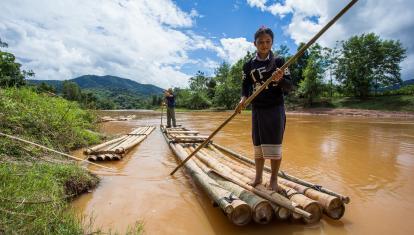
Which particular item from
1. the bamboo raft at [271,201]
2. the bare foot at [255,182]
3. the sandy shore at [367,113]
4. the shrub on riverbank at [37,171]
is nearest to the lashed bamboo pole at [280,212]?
the bamboo raft at [271,201]

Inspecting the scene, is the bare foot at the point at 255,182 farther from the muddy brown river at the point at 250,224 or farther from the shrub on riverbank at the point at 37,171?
the shrub on riverbank at the point at 37,171

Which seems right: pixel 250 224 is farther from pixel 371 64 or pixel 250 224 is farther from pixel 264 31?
pixel 371 64

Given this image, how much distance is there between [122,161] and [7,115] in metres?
2.10

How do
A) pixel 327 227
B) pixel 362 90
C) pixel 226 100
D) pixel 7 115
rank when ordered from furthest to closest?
pixel 226 100, pixel 362 90, pixel 7 115, pixel 327 227

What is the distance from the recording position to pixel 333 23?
2504 millimetres

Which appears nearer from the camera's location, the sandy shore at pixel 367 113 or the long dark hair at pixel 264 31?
the long dark hair at pixel 264 31

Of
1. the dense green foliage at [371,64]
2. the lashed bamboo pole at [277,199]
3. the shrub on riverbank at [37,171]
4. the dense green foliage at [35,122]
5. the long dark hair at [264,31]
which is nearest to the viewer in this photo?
the shrub on riverbank at [37,171]

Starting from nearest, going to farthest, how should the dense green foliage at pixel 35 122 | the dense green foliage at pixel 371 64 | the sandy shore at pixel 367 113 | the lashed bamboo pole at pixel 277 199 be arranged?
the lashed bamboo pole at pixel 277 199
the dense green foliage at pixel 35 122
the sandy shore at pixel 367 113
the dense green foliage at pixel 371 64

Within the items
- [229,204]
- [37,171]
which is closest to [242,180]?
[229,204]

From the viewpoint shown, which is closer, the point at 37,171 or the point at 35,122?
the point at 37,171

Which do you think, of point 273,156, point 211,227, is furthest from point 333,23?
point 211,227

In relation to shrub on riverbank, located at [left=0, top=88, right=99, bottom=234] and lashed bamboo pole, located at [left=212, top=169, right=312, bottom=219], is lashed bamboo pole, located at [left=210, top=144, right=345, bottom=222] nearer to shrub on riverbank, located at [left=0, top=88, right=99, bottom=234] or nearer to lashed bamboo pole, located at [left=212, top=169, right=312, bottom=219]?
lashed bamboo pole, located at [left=212, top=169, right=312, bottom=219]

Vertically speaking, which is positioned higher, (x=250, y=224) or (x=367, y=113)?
(x=367, y=113)

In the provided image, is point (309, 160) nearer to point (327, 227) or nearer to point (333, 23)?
point (327, 227)
